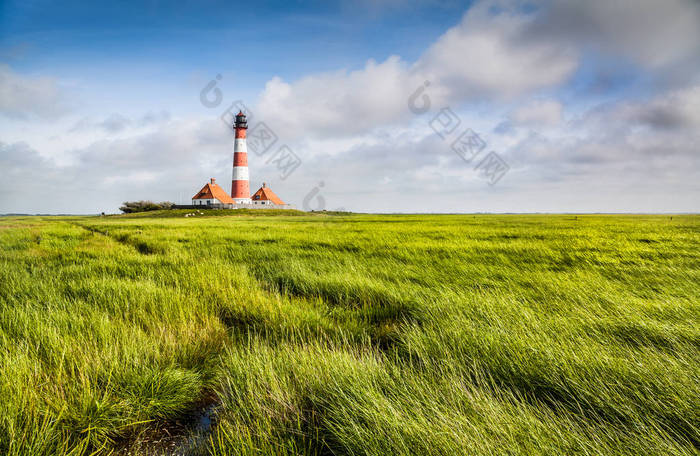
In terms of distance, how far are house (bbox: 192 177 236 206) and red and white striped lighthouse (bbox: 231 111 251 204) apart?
4.58 metres

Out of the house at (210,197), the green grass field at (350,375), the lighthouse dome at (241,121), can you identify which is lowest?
the green grass field at (350,375)

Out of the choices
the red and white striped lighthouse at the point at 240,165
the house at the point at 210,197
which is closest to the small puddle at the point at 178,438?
the red and white striped lighthouse at the point at 240,165

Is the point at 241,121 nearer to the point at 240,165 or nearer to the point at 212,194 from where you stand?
the point at 240,165

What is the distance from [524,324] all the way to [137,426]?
2808mm

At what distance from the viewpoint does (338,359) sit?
74.7 inches

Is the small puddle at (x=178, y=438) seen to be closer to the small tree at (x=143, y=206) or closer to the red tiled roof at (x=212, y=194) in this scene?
the red tiled roof at (x=212, y=194)

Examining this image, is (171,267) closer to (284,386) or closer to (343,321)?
(343,321)

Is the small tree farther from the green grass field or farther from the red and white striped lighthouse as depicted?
the green grass field

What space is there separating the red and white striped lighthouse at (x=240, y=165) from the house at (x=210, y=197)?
4.58 metres

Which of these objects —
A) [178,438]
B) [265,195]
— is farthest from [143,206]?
[178,438]

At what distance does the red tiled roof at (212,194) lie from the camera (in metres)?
63.4

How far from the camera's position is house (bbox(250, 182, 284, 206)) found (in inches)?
2707

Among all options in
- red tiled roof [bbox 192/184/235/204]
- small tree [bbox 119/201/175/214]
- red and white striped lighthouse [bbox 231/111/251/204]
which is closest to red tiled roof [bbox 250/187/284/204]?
red tiled roof [bbox 192/184/235/204]

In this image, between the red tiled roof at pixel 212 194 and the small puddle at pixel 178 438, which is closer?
the small puddle at pixel 178 438
